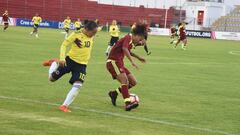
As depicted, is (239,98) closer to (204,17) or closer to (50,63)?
(50,63)

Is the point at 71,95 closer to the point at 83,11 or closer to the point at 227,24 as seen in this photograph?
the point at 83,11

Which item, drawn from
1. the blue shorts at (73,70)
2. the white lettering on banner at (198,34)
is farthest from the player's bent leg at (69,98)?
the white lettering on banner at (198,34)

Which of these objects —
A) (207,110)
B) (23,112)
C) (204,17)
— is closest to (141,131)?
(23,112)

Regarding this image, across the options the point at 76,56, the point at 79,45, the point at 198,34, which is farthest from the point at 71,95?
the point at 198,34

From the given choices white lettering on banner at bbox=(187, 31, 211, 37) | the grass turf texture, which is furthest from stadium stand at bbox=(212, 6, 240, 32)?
the grass turf texture

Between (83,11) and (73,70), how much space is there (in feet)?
223

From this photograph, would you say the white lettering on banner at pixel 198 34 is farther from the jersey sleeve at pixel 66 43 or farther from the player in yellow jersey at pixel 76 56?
the jersey sleeve at pixel 66 43

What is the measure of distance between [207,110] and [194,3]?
7307 centimetres

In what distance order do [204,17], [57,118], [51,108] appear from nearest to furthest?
[57,118], [51,108], [204,17]

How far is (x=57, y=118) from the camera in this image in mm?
8953

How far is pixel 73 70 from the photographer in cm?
1014

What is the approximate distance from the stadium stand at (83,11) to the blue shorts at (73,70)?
6306 centimetres

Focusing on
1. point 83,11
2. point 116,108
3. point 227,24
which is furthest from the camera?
point 83,11

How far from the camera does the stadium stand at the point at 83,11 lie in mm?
73019
